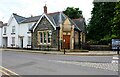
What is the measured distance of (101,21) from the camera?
55938 mm

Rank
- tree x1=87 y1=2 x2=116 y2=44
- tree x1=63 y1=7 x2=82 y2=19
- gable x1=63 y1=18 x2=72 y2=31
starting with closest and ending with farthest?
Result: gable x1=63 y1=18 x2=72 y2=31 → tree x1=87 y1=2 x2=116 y2=44 → tree x1=63 y1=7 x2=82 y2=19

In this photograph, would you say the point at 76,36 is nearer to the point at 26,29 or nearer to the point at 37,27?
the point at 37,27

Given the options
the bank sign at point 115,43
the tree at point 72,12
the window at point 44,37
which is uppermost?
the tree at point 72,12

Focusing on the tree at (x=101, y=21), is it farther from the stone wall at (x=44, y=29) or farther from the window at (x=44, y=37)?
the stone wall at (x=44, y=29)

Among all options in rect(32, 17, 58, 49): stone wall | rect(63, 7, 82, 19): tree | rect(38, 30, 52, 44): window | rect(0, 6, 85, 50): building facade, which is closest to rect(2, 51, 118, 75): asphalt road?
rect(0, 6, 85, 50): building facade

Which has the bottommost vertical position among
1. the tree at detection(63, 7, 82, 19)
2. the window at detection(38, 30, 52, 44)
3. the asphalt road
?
the asphalt road

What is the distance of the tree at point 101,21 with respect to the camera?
180 feet

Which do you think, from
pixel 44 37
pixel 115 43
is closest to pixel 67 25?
pixel 44 37

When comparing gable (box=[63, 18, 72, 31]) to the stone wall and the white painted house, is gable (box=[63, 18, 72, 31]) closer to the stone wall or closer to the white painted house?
the stone wall

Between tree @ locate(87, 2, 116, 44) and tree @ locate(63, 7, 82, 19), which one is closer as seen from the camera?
tree @ locate(87, 2, 116, 44)

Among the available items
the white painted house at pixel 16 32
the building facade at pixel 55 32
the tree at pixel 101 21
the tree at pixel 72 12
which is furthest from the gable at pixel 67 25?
the tree at pixel 72 12

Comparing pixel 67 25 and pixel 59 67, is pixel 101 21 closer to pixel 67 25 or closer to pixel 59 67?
pixel 67 25

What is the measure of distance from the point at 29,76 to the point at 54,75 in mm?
1131

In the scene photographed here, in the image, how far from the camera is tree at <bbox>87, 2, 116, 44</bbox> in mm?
54750
